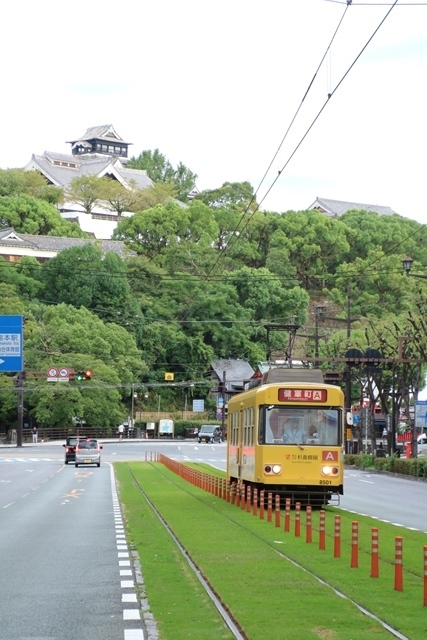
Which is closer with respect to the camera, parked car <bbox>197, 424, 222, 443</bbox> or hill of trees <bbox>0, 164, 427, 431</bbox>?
hill of trees <bbox>0, 164, 427, 431</bbox>

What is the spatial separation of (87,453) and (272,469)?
37597 mm

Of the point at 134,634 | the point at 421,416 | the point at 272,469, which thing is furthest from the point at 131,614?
the point at 421,416

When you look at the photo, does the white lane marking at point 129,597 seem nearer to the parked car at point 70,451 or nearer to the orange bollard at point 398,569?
the orange bollard at point 398,569

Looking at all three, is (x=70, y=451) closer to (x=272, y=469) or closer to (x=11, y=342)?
(x=11, y=342)

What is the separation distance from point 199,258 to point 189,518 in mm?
90995

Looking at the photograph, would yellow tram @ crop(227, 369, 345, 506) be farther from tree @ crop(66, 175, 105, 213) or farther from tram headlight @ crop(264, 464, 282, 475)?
tree @ crop(66, 175, 105, 213)

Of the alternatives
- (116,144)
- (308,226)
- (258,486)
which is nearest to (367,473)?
(258,486)

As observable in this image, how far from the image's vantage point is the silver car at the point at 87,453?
6412 cm

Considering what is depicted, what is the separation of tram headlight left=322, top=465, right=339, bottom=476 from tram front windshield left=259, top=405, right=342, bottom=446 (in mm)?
545

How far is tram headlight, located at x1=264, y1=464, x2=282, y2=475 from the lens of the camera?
2773cm

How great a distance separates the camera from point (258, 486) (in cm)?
2938

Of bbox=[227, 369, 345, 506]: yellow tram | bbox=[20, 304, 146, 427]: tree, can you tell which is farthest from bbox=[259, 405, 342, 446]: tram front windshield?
bbox=[20, 304, 146, 427]: tree

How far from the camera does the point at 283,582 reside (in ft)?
45.3

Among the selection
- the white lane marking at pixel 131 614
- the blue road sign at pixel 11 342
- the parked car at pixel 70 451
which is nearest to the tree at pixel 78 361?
the parked car at pixel 70 451
